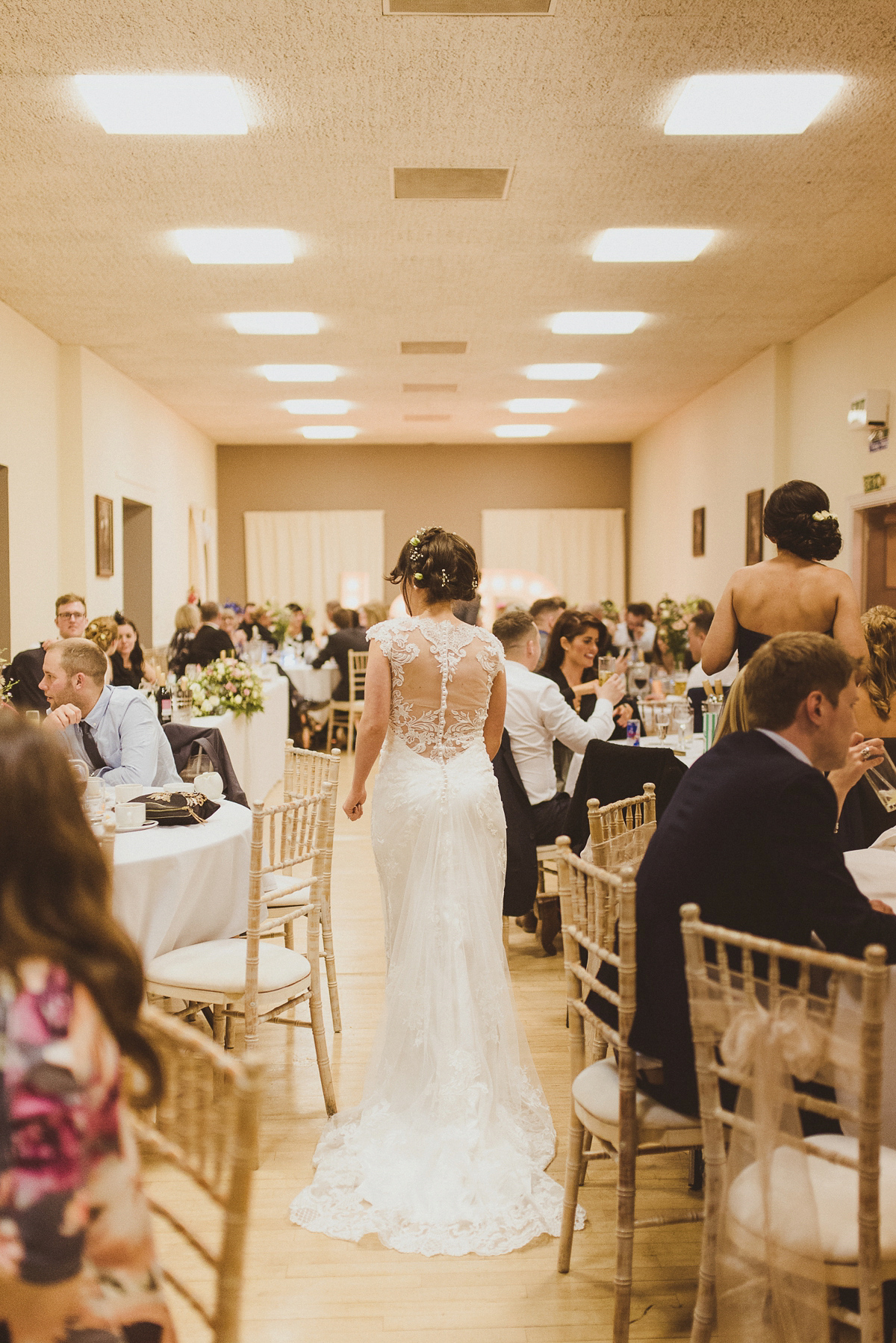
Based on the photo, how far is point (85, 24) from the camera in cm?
380

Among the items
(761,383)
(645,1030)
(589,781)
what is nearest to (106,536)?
(761,383)

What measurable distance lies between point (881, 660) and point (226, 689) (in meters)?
4.17

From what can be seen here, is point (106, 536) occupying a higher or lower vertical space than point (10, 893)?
higher

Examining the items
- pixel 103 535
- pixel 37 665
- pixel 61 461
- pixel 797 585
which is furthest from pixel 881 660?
pixel 103 535

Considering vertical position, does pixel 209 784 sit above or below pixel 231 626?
below

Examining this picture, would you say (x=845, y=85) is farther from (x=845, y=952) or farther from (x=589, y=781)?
(x=845, y=952)

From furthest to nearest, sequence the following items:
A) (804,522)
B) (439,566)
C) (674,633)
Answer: (674,633), (804,522), (439,566)

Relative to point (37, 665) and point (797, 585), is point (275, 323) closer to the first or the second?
point (37, 665)

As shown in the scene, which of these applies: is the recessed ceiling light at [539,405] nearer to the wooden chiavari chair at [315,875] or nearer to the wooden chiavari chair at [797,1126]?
the wooden chiavari chair at [315,875]

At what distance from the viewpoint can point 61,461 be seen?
8.53 meters

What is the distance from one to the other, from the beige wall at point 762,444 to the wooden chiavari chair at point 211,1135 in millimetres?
6467

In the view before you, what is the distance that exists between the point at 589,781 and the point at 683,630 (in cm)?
526

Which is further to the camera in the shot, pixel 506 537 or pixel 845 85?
pixel 506 537

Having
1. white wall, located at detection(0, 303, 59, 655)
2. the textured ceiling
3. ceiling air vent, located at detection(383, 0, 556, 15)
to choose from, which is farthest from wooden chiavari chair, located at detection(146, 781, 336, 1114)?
white wall, located at detection(0, 303, 59, 655)
